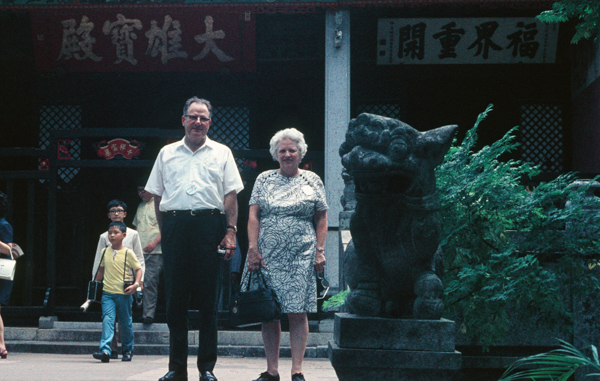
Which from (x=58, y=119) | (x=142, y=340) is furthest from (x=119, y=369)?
(x=58, y=119)

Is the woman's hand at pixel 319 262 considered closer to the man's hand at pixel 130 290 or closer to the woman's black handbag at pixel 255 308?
the woman's black handbag at pixel 255 308

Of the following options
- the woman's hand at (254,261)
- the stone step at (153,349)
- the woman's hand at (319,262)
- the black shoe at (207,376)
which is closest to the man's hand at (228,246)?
the woman's hand at (254,261)

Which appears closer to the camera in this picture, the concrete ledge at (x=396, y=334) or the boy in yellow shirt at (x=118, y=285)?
the concrete ledge at (x=396, y=334)

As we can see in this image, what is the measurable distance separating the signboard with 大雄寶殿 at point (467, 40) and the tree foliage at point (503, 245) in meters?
6.34

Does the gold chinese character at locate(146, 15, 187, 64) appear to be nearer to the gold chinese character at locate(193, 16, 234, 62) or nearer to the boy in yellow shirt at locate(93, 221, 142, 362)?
the gold chinese character at locate(193, 16, 234, 62)

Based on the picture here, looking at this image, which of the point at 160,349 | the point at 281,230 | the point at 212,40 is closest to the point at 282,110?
the point at 212,40

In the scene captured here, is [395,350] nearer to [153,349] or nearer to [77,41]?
[153,349]

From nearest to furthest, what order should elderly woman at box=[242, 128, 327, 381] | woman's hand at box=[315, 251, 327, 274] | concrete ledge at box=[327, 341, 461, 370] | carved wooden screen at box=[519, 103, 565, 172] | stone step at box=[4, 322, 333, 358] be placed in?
1. concrete ledge at box=[327, 341, 461, 370]
2. elderly woman at box=[242, 128, 327, 381]
3. woman's hand at box=[315, 251, 327, 274]
4. stone step at box=[4, 322, 333, 358]
5. carved wooden screen at box=[519, 103, 565, 172]

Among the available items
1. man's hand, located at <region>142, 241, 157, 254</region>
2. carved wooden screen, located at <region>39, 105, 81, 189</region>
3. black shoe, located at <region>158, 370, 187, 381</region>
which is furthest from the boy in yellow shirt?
carved wooden screen, located at <region>39, 105, 81, 189</region>

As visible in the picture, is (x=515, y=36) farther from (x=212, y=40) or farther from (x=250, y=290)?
(x=250, y=290)

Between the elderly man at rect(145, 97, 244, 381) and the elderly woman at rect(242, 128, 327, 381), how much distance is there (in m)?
0.28

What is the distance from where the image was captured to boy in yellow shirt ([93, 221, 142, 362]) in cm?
751

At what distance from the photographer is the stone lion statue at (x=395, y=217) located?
3721 mm

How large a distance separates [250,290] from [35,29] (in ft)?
26.2
